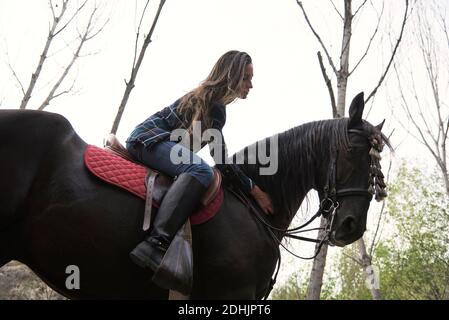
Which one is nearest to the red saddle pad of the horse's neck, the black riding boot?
the black riding boot

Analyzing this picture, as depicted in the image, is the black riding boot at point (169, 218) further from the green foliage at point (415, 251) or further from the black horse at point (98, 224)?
the green foliage at point (415, 251)

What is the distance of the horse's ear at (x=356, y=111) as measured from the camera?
11.8 feet

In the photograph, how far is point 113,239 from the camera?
293 centimetres

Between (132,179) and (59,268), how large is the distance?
2.40 feet

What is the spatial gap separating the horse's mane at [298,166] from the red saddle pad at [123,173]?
0.50 m

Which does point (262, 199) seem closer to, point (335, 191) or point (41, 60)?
point (335, 191)

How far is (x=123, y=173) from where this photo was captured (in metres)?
3.12

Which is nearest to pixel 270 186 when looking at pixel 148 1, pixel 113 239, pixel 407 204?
pixel 113 239

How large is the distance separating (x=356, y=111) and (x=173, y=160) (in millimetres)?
1512

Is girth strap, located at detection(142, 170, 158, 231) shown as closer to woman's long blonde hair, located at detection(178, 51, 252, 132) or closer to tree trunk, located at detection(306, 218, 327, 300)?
woman's long blonde hair, located at detection(178, 51, 252, 132)

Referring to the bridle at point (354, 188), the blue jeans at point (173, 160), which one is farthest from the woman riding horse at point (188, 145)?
the bridle at point (354, 188)

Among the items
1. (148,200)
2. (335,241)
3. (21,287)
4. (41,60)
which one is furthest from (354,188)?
(41,60)

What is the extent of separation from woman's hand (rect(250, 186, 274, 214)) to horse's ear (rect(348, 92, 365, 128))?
2.89 feet

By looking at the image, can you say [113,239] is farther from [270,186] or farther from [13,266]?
[13,266]
